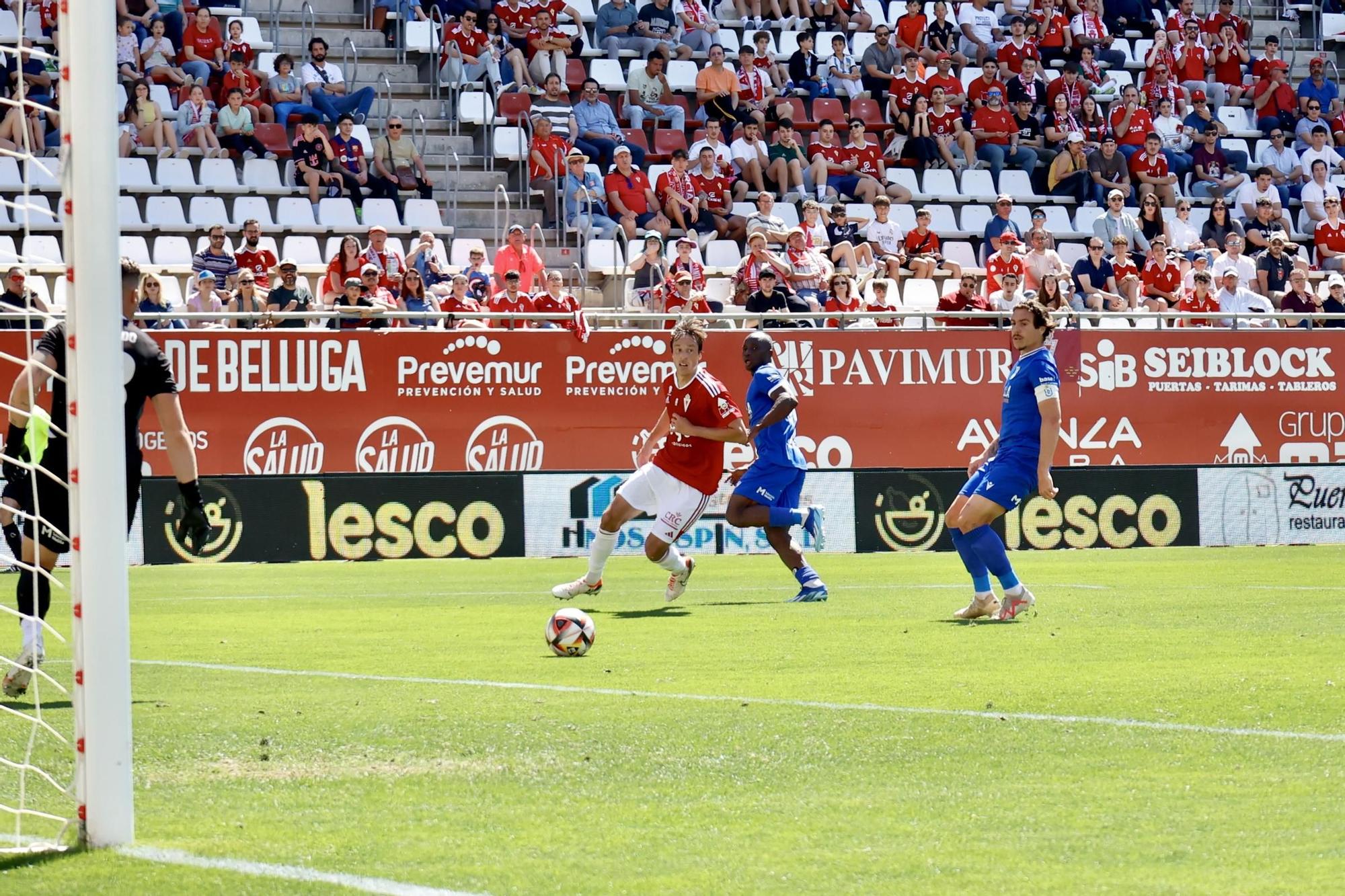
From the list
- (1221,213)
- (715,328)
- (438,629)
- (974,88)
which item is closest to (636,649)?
(438,629)

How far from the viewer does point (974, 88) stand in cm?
2939

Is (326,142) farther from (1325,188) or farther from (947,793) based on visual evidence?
(947,793)

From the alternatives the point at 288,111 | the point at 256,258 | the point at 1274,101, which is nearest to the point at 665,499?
the point at 256,258

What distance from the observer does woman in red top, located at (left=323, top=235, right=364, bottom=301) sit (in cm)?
2181

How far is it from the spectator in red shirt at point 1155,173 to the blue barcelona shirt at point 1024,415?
17.1 metres

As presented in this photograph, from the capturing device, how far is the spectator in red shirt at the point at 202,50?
80.3ft

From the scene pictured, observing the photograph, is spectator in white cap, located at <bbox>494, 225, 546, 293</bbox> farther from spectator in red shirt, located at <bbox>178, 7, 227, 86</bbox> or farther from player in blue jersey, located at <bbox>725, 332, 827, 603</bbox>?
player in blue jersey, located at <bbox>725, 332, 827, 603</bbox>

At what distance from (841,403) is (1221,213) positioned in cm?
704

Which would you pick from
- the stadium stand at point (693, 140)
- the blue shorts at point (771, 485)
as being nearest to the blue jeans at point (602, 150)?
the stadium stand at point (693, 140)

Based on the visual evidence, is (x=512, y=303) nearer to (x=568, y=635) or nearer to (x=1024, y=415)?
(x=1024, y=415)

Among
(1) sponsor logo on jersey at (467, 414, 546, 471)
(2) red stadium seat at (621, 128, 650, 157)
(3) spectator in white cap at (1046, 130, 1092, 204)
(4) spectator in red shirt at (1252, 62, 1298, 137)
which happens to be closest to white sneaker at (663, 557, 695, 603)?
(1) sponsor logo on jersey at (467, 414, 546, 471)

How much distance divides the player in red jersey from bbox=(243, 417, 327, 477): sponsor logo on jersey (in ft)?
28.0

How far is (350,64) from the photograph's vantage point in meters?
27.4

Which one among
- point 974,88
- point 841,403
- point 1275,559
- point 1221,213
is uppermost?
point 974,88
